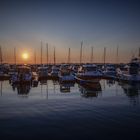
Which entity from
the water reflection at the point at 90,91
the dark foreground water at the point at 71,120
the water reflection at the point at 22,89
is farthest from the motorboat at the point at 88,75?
the dark foreground water at the point at 71,120

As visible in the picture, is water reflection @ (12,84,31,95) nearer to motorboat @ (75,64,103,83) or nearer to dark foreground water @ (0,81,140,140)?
dark foreground water @ (0,81,140,140)

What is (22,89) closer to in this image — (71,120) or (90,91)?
(90,91)

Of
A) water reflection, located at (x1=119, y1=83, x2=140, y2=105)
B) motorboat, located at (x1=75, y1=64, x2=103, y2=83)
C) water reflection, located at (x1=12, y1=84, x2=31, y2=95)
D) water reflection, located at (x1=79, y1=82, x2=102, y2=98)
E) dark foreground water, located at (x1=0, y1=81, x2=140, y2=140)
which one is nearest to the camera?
dark foreground water, located at (x1=0, y1=81, x2=140, y2=140)

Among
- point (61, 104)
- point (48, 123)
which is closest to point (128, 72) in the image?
point (61, 104)

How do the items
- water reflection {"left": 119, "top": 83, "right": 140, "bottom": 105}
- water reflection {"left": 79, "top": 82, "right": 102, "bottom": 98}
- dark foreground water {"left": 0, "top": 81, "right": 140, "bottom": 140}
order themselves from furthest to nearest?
water reflection {"left": 79, "top": 82, "right": 102, "bottom": 98}, water reflection {"left": 119, "top": 83, "right": 140, "bottom": 105}, dark foreground water {"left": 0, "top": 81, "right": 140, "bottom": 140}

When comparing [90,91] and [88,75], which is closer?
[90,91]

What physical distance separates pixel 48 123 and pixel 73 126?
1569 millimetres

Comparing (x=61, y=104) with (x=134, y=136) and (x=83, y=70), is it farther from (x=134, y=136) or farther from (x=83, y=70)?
(x=83, y=70)

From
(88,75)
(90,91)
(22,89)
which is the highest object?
(88,75)

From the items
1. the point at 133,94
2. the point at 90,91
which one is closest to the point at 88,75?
the point at 90,91

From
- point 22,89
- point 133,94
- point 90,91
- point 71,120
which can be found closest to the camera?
point 71,120

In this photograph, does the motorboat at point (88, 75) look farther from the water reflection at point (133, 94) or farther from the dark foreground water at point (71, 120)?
the dark foreground water at point (71, 120)

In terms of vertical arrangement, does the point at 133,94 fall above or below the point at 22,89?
above

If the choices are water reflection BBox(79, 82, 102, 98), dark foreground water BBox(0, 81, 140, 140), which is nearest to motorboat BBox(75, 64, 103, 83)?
water reflection BBox(79, 82, 102, 98)
